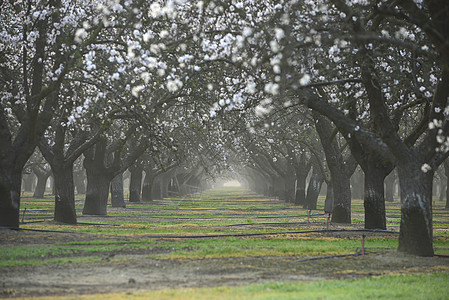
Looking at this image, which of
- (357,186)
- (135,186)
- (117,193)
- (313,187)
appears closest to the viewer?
(313,187)

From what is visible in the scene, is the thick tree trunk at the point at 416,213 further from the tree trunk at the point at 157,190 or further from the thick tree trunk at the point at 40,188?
the thick tree trunk at the point at 40,188

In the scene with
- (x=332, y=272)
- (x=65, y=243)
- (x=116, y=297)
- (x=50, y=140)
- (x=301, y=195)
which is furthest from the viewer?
(x=301, y=195)

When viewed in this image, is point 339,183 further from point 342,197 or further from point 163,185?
point 163,185

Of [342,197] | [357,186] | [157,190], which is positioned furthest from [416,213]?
[357,186]

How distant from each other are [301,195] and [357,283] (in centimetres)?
3404

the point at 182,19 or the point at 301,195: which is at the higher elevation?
the point at 182,19

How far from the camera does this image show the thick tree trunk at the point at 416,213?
12836 millimetres

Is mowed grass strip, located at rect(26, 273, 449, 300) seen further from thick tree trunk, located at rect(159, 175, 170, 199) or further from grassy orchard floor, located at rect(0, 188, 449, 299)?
thick tree trunk, located at rect(159, 175, 170, 199)

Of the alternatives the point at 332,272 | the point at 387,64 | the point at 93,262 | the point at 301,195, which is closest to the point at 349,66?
the point at 387,64

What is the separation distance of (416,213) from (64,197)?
45.2 feet

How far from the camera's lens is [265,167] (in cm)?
5591

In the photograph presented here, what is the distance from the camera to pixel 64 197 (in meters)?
21.6

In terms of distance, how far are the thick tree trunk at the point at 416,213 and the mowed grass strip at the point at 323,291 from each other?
3084 millimetres

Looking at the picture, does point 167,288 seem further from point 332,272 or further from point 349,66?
point 349,66
